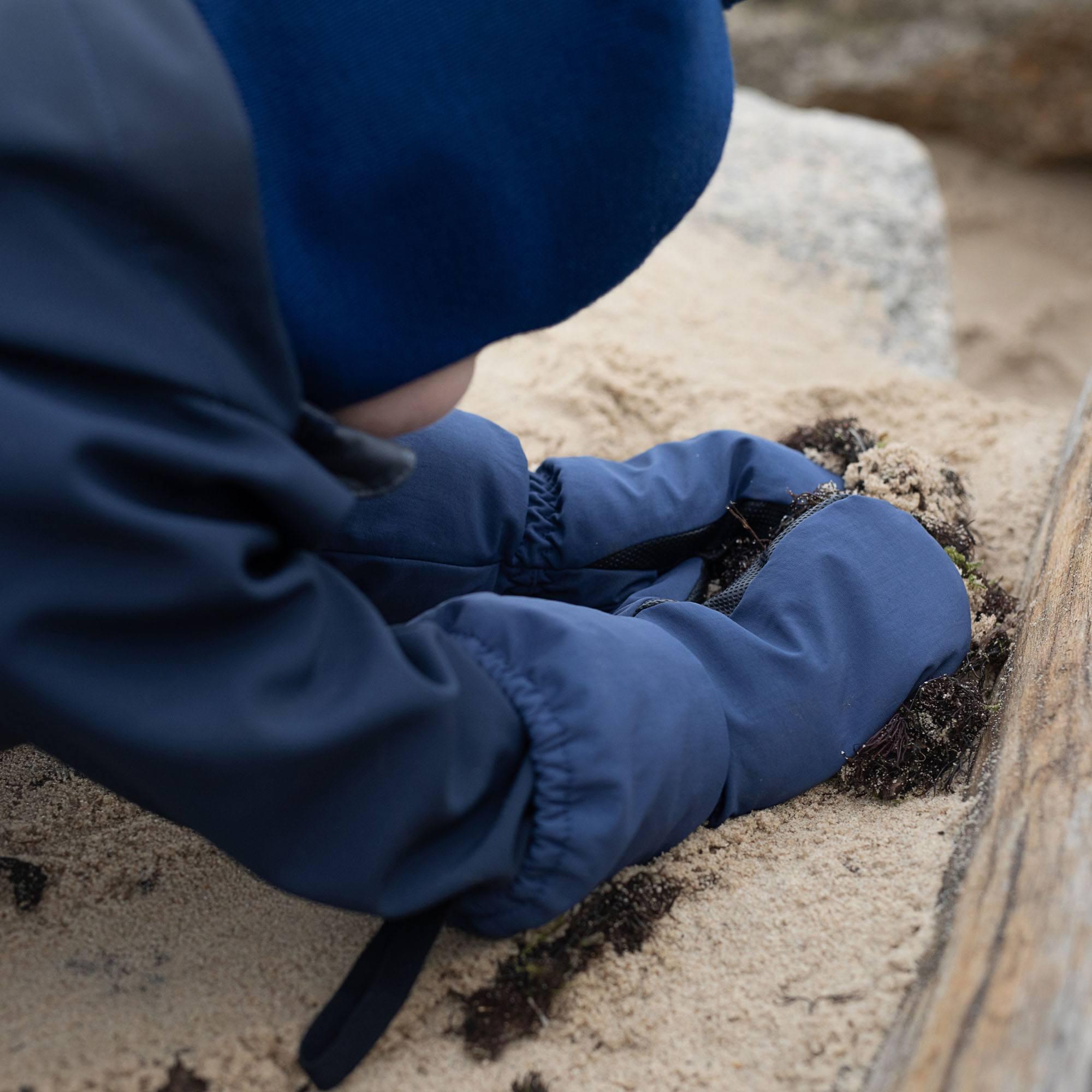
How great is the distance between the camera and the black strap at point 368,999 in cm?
75

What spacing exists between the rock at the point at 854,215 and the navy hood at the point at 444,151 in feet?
4.84

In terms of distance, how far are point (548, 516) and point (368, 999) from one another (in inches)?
23.7

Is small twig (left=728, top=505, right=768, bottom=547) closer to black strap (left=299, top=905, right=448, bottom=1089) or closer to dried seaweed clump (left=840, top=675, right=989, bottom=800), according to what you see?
dried seaweed clump (left=840, top=675, right=989, bottom=800)

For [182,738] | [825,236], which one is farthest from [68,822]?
[825,236]

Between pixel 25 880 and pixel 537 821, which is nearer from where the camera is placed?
pixel 537 821

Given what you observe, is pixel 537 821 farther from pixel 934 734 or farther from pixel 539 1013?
pixel 934 734

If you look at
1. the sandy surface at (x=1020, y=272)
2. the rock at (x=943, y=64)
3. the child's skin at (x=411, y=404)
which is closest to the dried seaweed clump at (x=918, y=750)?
the child's skin at (x=411, y=404)

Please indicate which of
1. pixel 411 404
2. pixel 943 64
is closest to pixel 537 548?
pixel 411 404

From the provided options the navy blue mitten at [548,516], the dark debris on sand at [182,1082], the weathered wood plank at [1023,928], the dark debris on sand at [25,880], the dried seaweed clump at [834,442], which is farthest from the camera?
the dried seaweed clump at [834,442]

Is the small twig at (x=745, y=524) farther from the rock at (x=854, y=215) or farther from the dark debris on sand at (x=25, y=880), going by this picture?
the rock at (x=854, y=215)

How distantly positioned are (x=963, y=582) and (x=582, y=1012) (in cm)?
61

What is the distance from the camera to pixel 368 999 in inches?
30.2

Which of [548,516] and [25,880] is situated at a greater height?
[548,516]

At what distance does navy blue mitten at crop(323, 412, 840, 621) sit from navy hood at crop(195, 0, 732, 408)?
32 cm
